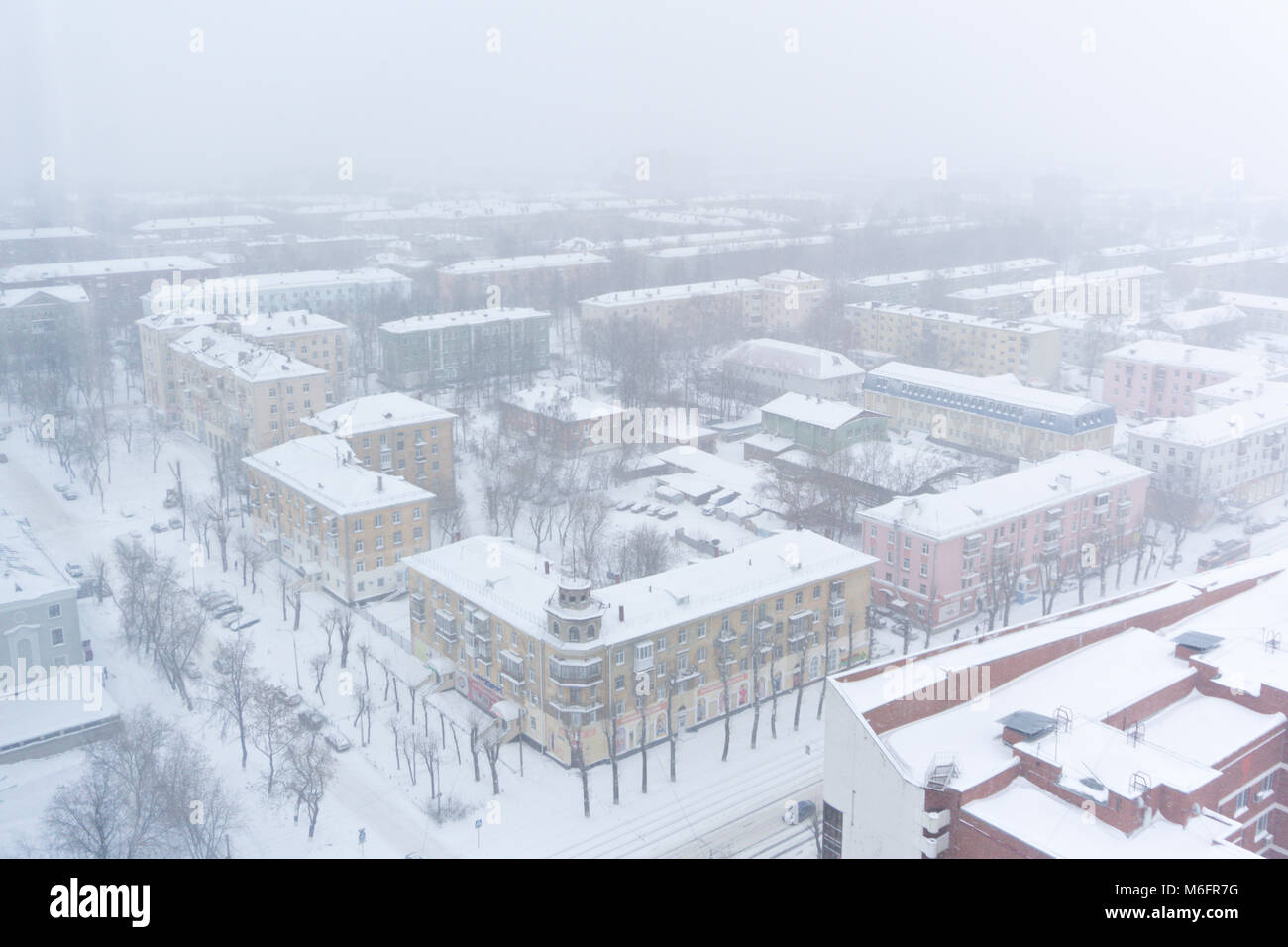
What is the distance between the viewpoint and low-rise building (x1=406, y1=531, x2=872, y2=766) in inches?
426

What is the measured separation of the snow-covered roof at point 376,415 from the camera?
56.3 ft

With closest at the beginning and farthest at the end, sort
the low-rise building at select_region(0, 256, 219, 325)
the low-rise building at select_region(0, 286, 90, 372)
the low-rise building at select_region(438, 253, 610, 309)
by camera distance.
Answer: the low-rise building at select_region(0, 286, 90, 372) < the low-rise building at select_region(0, 256, 219, 325) < the low-rise building at select_region(438, 253, 610, 309)

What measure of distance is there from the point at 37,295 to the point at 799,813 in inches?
835

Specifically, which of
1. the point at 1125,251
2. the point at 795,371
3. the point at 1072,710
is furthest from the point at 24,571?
the point at 1125,251

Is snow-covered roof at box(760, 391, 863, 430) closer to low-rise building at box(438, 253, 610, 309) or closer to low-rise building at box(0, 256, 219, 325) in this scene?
low-rise building at box(438, 253, 610, 309)

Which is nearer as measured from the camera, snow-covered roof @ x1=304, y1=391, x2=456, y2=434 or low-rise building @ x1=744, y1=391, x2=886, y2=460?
snow-covered roof @ x1=304, y1=391, x2=456, y2=434

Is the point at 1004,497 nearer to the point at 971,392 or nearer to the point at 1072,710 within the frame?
the point at 971,392

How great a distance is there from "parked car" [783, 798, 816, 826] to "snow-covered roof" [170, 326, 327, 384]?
12.2 metres

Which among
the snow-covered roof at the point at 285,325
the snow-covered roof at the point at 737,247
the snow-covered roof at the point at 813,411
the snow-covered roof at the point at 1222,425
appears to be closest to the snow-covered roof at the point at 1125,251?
the snow-covered roof at the point at 737,247

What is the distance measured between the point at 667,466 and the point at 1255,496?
961 centimetres

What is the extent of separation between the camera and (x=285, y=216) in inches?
1964

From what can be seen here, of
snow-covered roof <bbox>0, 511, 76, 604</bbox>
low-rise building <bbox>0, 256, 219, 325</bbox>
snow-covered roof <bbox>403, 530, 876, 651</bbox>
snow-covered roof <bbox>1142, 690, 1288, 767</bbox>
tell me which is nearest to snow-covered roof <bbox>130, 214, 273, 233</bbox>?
low-rise building <bbox>0, 256, 219, 325</bbox>

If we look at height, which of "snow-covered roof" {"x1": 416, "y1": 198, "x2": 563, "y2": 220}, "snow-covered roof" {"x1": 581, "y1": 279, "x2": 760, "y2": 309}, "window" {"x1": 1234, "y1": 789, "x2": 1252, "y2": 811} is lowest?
"window" {"x1": 1234, "y1": 789, "x2": 1252, "y2": 811}

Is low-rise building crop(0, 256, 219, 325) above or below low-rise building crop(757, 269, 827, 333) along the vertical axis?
above
